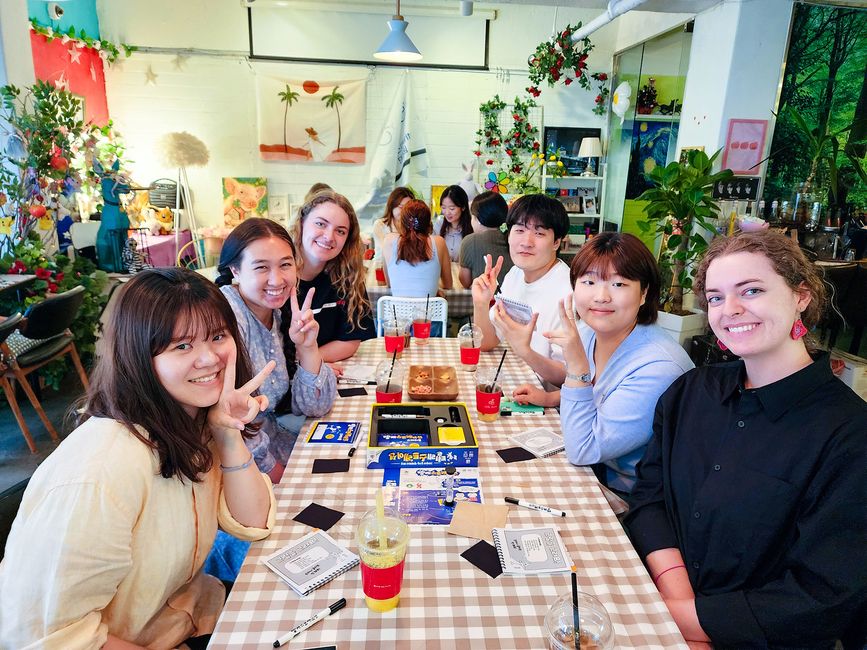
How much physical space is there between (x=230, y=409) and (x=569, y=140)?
655cm

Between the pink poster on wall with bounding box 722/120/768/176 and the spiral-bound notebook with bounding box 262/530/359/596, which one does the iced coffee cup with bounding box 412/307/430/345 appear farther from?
the pink poster on wall with bounding box 722/120/768/176

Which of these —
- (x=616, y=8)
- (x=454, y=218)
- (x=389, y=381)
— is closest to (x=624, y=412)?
(x=389, y=381)

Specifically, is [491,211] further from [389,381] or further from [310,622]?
[310,622]

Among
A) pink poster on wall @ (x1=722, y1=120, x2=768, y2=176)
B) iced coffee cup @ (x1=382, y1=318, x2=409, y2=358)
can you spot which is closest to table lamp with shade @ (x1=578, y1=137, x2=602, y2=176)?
pink poster on wall @ (x1=722, y1=120, x2=768, y2=176)

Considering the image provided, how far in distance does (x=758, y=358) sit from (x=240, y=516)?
1297 millimetres

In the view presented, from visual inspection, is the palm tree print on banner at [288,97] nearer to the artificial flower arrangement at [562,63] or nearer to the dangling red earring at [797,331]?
the artificial flower arrangement at [562,63]

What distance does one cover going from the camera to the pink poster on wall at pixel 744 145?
4.36m

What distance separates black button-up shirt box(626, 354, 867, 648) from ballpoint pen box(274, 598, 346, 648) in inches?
31.2

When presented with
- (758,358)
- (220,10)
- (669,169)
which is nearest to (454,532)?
(758,358)

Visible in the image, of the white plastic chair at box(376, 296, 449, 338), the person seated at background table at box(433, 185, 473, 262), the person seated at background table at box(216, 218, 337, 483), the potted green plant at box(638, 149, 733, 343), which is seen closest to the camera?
the person seated at background table at box(216, 218, 337, 483)

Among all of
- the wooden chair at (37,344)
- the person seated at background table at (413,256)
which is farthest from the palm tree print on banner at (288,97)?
the wooden chair at (37,344)

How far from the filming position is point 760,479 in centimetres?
123

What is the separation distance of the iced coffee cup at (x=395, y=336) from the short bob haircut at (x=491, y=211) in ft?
6.01

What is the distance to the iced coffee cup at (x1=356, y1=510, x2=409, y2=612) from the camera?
1.04m
